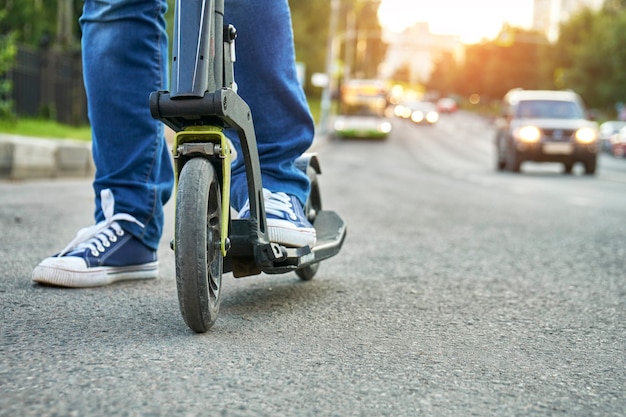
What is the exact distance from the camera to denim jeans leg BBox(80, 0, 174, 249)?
9.97 ft

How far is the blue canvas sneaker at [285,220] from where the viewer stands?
2.64 m

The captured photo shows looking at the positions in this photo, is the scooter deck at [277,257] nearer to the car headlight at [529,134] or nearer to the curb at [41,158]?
the curb at [41,158]

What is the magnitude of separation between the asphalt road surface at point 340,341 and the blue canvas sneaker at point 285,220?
0.67 feet

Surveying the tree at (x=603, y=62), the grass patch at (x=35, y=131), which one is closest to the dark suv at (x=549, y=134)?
the grass patch at (x=35, y=131)

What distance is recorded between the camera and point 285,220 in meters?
2.69

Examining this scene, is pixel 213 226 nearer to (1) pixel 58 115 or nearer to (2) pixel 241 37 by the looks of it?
(2) pixel 241 37

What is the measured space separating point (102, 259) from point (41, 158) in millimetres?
6105

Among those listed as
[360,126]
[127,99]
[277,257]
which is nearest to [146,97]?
[127,99]

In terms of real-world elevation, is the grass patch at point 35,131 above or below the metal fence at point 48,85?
below

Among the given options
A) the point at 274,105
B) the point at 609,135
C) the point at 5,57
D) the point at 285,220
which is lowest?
the point at 609,135

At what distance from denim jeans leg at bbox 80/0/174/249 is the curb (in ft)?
16.9

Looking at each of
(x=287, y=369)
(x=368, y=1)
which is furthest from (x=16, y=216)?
(x=368, y=1)

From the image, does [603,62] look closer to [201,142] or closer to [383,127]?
[383,127]

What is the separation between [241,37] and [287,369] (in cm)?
112
